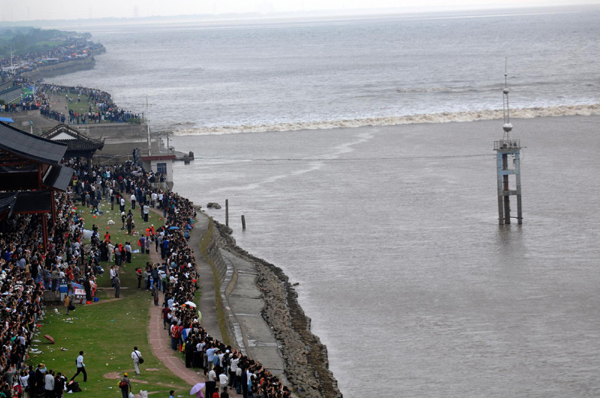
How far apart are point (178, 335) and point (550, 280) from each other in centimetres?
1767

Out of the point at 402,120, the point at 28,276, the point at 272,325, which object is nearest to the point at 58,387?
the point at 28,276

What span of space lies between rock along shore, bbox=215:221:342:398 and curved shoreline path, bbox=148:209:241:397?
2221mm

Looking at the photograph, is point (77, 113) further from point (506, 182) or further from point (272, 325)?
point (272, 325)

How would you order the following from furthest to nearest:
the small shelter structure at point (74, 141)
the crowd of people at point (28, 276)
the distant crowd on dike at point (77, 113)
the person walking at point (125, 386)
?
the distant crowd on dike at point (77, 113) → the small shelter structure at point (74, 141) → the person walking at point (125, 386) → the crowd of people at point (28, 276)

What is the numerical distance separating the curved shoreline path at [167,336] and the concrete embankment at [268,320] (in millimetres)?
375

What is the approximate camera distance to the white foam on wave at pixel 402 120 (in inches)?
3649

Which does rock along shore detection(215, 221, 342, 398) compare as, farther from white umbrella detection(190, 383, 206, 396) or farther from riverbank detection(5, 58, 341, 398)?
white umbrella detection(190, 383, 206, 396)

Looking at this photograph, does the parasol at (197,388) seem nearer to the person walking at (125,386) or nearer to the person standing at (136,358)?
the person walking at (125,386)

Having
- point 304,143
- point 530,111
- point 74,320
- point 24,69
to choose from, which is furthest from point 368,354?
point 24,69

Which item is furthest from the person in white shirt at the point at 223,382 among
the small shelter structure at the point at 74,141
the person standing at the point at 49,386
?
the small shelter structure at the point at 74,141

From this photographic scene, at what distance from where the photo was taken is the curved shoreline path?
22.5m

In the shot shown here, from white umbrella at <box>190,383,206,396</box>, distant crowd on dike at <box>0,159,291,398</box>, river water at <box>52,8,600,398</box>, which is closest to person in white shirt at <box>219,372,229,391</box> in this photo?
distant crowd on dike at <box>0,159,291,398</box>

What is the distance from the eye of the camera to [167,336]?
25484mm

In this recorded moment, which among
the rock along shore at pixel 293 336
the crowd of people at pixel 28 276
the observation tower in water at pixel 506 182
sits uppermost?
the crowd of people at pixel 28 276
